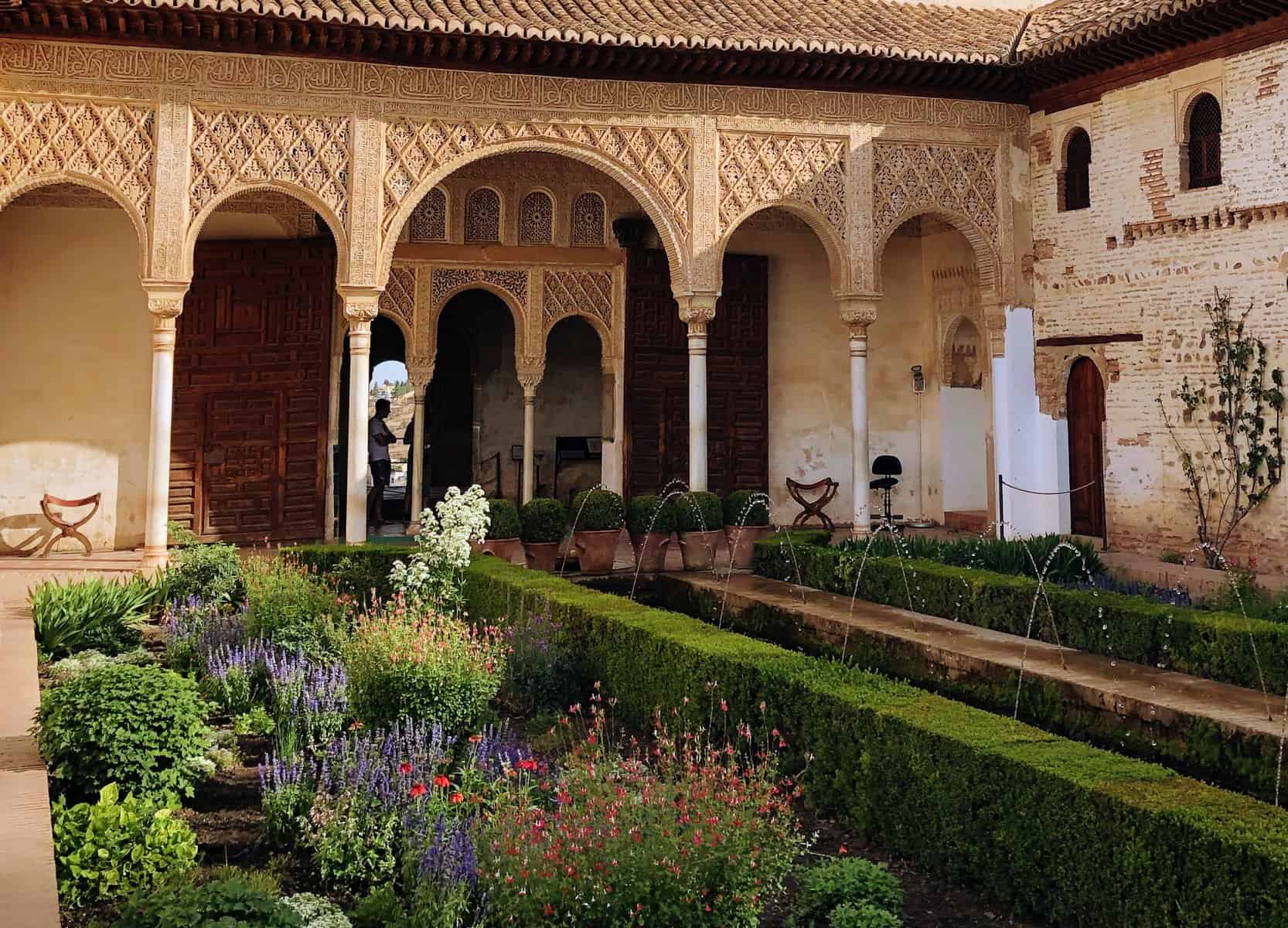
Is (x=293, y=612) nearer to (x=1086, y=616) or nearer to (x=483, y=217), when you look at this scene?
(x=1086, y=616)

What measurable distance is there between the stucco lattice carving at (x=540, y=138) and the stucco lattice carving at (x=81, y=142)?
8.47 ft

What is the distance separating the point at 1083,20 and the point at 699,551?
800 centimetres

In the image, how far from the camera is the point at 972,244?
15.2 metres

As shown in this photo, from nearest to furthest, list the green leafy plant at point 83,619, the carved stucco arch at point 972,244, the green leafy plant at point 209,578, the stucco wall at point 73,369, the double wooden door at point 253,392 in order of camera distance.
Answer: the green leafy plant at point 83,619 < the green leafy plant at point 209,578 < the stucco wall at point 73,369 < the carved stucco arch at point 972,244 < the double wooden door at point 253,392

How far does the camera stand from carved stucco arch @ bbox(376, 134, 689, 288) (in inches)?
525

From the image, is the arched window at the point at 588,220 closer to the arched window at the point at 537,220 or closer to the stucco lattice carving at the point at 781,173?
the arched window at the point at 537,220

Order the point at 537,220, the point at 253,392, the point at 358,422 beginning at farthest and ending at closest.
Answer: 1. the point at 537,220
2. the point at 253,392
3. the point at 358,422

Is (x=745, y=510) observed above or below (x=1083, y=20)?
below

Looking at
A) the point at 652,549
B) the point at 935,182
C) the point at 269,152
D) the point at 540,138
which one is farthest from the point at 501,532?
the point at 935,182

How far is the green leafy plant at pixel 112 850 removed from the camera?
450cm

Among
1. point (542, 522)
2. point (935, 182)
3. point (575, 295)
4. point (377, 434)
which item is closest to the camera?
point (542, 522)

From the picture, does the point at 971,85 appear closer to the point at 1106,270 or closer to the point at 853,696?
the point at 1106,270

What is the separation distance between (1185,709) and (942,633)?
2.63m

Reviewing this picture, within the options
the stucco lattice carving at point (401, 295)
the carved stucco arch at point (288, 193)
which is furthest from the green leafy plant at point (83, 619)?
the stucco lattice carving at point (401, 295)
